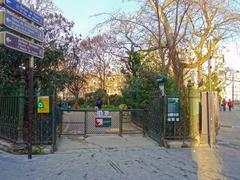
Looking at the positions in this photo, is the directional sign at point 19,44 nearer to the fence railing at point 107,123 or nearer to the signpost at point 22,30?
the signpost at point 22,30

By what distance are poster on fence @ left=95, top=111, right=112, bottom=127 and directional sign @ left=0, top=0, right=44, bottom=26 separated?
4756 millimetres

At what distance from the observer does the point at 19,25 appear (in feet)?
27.3

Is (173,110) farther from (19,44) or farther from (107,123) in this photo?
(19,44)

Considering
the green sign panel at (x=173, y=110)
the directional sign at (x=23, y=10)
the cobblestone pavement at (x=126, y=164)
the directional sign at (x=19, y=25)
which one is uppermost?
the directional sign at (x=23, y=10)

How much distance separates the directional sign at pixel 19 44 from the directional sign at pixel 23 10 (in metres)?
0.71

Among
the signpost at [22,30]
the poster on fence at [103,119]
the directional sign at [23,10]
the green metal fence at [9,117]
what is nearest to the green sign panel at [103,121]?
the poster on fence at [103,119]

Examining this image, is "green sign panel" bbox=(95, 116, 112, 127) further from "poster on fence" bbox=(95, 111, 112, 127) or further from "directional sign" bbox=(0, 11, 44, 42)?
"directional sign" bbox=(0, 11, 44, 42)

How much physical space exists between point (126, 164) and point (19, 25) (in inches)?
176

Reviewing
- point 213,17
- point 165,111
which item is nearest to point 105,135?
point 165,111

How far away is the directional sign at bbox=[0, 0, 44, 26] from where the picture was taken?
8.00 m

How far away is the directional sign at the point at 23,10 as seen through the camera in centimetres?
800

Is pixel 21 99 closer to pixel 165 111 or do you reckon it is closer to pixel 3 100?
pixel 3 100

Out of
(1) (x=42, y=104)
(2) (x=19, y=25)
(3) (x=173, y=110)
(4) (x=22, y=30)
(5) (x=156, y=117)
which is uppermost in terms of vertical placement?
(2) (x=19, y=25)

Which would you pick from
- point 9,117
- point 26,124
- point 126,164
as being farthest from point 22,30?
point 126,164
